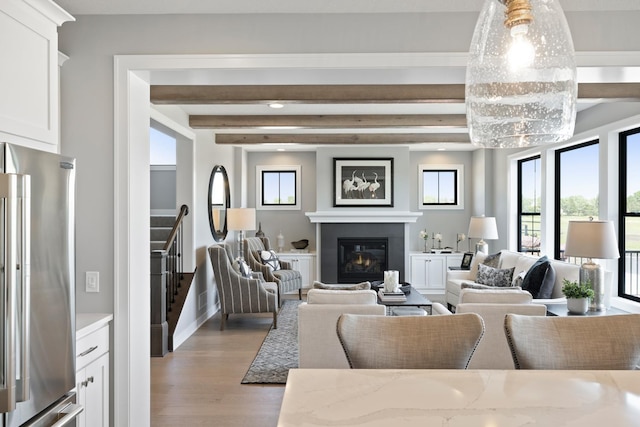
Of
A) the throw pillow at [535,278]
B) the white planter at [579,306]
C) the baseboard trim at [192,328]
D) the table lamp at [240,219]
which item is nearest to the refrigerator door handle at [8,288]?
the baseboard trim at [192,328]

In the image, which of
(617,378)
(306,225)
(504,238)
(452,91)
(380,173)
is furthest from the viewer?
(306,225)

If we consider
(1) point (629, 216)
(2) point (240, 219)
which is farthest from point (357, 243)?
(1) point (629, 216)

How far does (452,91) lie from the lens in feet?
14.1

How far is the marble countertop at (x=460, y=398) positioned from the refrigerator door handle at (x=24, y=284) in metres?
0.96

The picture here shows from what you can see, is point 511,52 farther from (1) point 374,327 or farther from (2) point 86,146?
(2) point 86,146

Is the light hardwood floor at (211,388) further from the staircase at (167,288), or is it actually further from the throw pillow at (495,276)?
the throw pillow at (495,276)

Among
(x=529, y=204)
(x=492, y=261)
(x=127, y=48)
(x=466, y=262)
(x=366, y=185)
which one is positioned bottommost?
(x=466, y=262)

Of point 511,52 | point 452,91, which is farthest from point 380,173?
point 511,52

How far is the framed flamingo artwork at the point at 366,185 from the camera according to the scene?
7898 mm

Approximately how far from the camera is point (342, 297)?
356cm

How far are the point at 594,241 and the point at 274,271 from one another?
439cm

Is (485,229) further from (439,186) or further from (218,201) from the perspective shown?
(218,201)

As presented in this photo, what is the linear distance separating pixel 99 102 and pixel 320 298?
200 cm

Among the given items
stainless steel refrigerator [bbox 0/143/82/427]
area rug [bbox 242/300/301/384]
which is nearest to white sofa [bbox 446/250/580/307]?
area rug [bbox 242/300/301/384]
